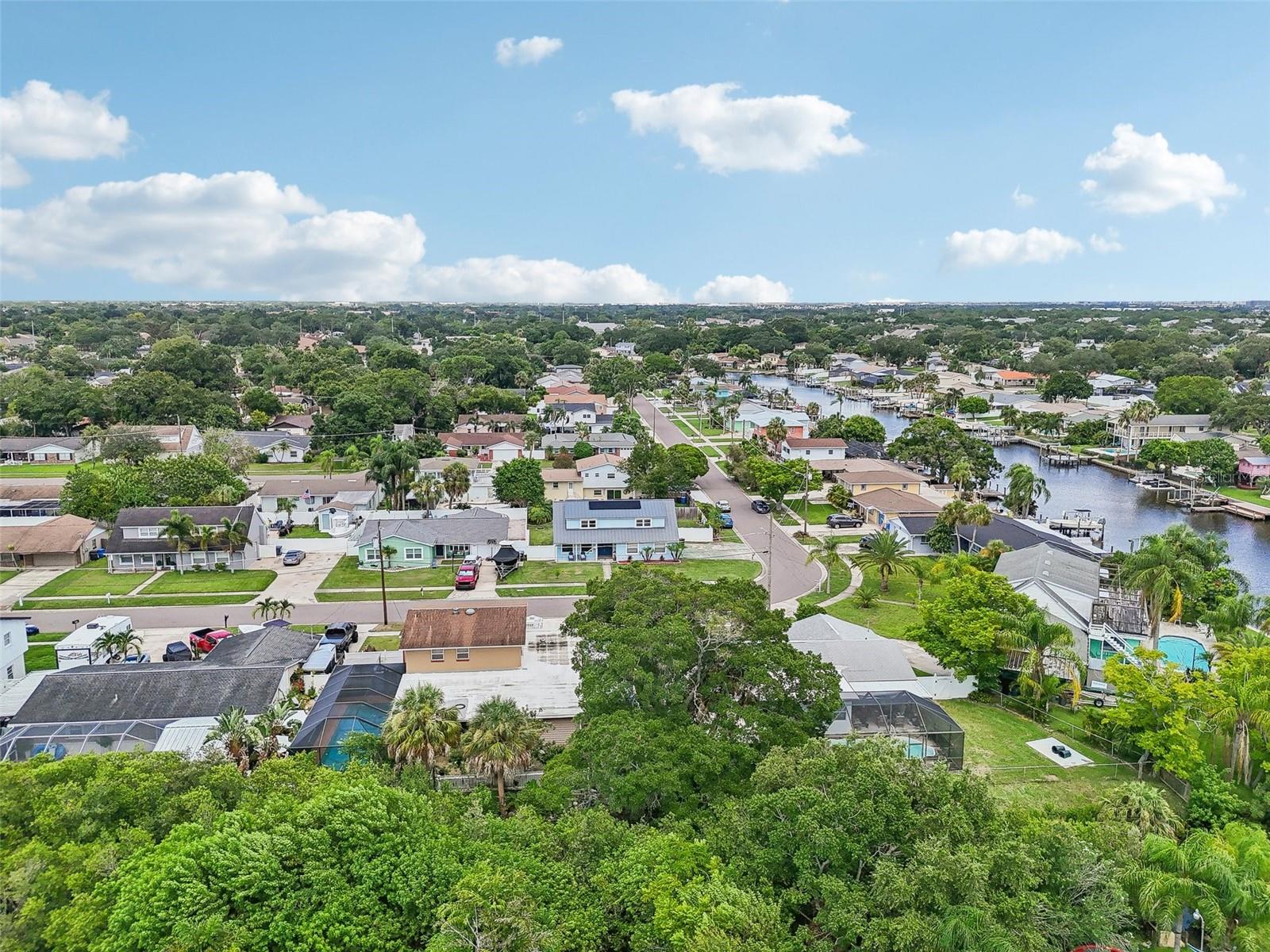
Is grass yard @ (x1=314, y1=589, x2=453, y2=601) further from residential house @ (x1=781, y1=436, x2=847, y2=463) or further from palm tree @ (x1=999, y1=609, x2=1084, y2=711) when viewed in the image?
residential house @ (x1=781, y1=436, x2=847, y2=463)

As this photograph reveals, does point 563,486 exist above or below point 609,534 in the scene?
above

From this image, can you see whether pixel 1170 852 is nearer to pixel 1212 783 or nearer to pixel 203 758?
pixel 1212 783

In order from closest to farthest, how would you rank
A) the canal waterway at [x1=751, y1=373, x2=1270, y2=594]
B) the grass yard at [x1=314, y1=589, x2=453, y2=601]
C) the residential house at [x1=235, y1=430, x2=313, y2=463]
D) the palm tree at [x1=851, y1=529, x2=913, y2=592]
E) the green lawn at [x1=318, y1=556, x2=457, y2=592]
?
the palm tree at [x1=851, y1=529, x2=913, y2=592], the grass yard at [x1=314, y1=589, x2=453, y2=601], the green lawn at [x1=318, y1=556, x2=457, y2=592], the canal waterway at [x1=751, y1=373, x2=1270, y2=594], the residential house at [x1=235, y1=430, x2=313, y2=463]

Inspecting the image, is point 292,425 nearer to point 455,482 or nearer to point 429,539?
point 455,482

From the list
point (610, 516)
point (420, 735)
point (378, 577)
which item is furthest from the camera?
point (610, 516)

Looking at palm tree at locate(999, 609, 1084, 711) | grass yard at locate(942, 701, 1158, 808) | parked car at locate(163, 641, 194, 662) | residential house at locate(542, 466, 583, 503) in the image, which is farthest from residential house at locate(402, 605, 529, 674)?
residential house at locate(542, 466, 583, 503)

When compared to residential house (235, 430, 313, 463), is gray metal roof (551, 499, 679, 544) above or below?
below

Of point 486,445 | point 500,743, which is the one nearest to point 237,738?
point 500,743
